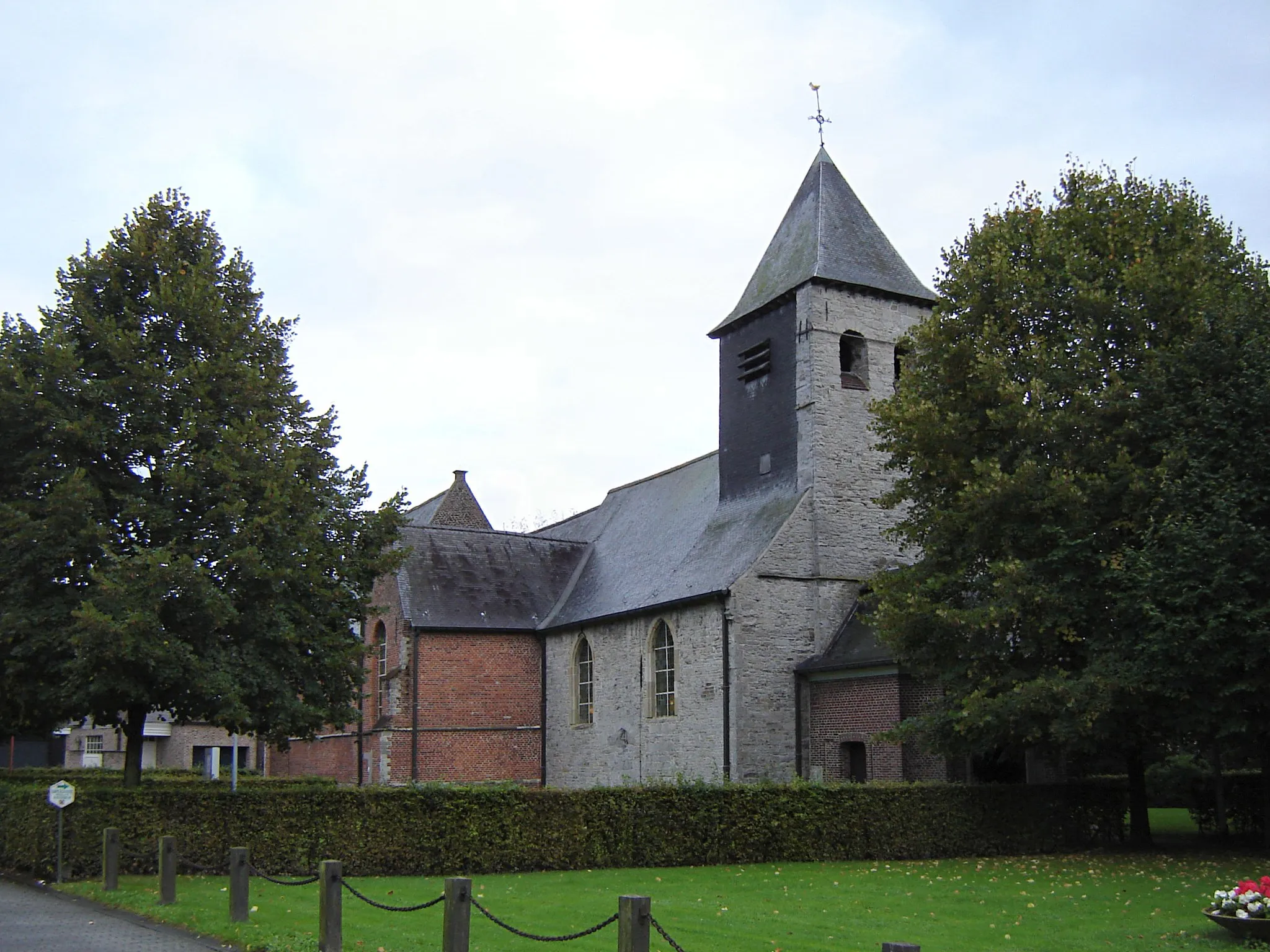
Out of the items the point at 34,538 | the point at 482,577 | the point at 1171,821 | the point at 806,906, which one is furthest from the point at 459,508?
the point at 806,906

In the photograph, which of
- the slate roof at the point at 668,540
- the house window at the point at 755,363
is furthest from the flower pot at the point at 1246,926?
the house window at the point at 755,363

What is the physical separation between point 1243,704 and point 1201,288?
21.3ft

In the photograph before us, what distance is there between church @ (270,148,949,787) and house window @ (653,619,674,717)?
7cm

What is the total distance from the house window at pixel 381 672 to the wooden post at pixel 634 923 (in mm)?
23934

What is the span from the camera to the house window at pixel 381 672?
31859 mm

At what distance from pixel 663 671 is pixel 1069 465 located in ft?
38.1

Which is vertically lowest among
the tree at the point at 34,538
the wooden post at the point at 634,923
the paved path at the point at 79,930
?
the paved path at the point at 79,930

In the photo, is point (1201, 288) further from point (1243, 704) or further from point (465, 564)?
point (465, 564)

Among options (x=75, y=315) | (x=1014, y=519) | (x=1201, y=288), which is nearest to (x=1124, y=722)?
(x=1014, y=519)

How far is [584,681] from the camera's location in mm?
31219

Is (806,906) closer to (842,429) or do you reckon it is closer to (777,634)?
(777,634)

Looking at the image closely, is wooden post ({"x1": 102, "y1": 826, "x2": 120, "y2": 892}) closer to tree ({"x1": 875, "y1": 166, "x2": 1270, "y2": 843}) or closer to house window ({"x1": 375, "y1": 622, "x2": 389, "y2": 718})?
tree ({"x1": 875, "y1": 166, "x2": 1270, "y2": 843})

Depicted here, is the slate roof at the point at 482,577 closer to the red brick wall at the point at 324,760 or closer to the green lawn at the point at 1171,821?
the red brick wall at the point at 324,760

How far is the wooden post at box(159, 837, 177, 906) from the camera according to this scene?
44.4 ft
